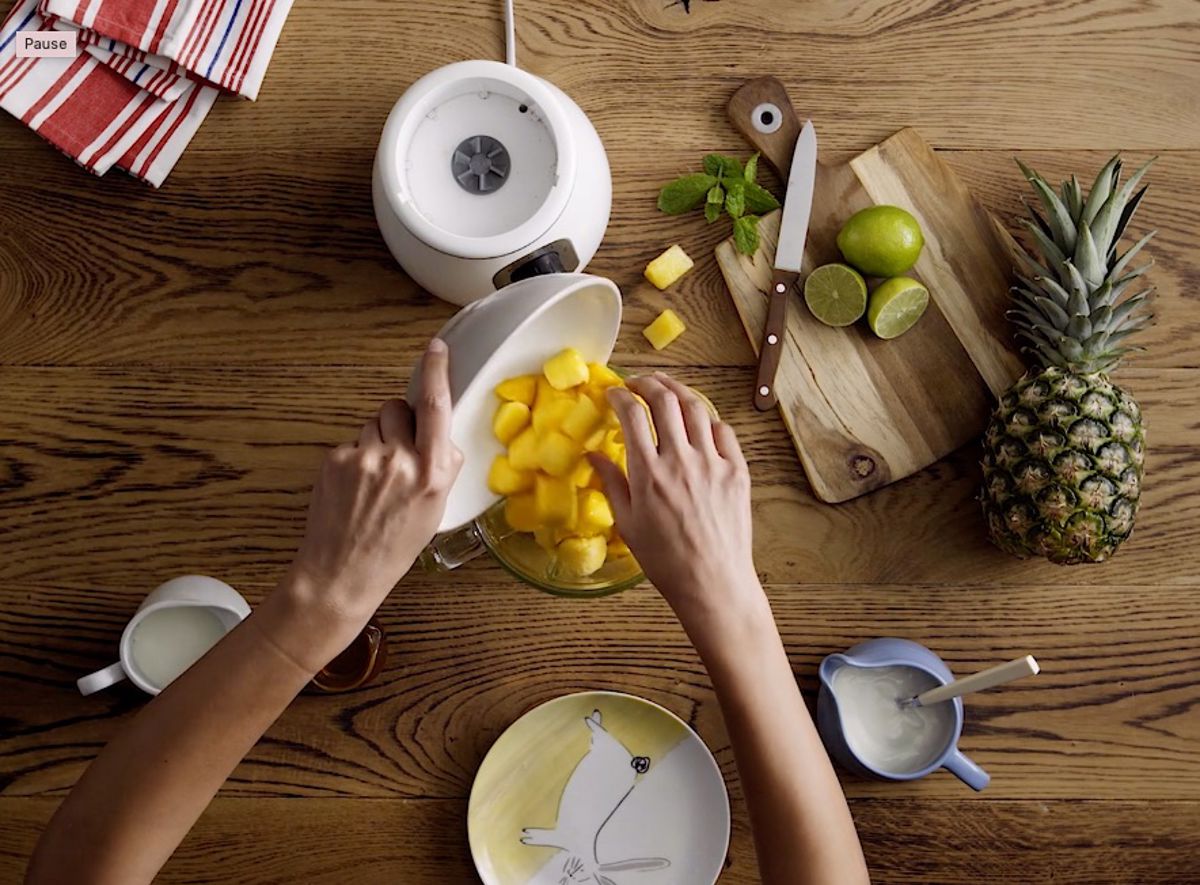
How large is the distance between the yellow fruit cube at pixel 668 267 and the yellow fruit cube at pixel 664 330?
0.04 m

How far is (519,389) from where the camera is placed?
105cm

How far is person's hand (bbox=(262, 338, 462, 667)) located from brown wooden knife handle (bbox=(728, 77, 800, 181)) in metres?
0.67

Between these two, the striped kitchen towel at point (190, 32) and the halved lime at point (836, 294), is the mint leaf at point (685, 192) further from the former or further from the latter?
the striped kitchen towel at point (190, 32)

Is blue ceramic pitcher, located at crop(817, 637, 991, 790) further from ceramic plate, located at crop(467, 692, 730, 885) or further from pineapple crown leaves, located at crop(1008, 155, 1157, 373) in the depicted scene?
pineapple crown leaves, located at crop(1008, 155, 1157, 373)

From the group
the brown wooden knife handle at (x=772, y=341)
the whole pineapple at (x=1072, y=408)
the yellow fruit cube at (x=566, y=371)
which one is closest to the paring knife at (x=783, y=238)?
the brown wooden knife handle at (x=772, y=341)

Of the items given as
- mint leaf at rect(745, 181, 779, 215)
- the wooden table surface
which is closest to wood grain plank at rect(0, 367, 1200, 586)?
the wooden table surface

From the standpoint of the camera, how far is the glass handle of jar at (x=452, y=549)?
49.5 inches

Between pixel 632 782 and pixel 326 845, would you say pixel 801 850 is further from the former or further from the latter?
pixel 326 845

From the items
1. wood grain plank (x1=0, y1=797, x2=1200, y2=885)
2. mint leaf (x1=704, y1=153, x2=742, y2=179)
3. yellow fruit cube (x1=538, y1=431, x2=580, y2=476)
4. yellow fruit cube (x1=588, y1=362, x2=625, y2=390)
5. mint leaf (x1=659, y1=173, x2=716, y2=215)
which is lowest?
wood grain plank (x1=0, y1=797, x2=1200, y2=885)

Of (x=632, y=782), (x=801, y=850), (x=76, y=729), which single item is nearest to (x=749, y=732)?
(x=801, y=850)

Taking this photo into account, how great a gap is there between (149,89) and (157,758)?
893 millimetres

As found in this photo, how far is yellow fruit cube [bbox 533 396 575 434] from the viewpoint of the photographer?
1040 mm

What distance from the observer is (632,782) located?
4.31 ft

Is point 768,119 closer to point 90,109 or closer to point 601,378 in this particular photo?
point 601,378
